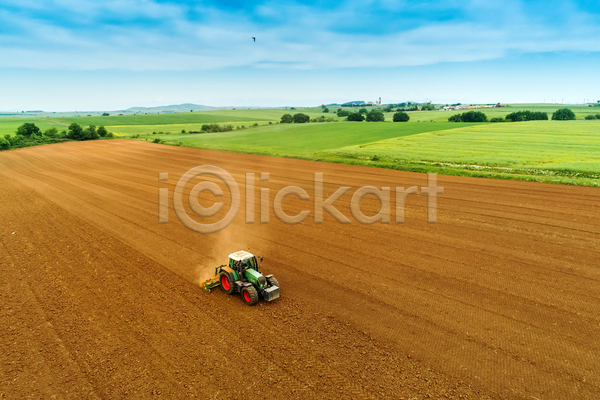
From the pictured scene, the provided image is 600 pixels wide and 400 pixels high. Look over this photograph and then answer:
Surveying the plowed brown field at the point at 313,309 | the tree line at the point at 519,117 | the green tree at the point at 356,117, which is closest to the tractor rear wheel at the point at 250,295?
the plowed brown field at the point at 313,309

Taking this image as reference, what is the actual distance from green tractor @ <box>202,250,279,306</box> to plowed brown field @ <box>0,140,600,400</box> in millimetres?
376

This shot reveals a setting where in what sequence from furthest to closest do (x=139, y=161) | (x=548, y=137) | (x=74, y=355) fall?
(x=548, y=137) < (x=139, y=161) < (x=74, y=355)

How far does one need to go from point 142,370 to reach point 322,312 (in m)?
5.11

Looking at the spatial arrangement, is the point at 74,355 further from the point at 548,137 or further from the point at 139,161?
the point at 548,137

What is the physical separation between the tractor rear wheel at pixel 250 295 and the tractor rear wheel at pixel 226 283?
53 centimetres

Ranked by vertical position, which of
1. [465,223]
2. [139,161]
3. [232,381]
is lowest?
[232,381]

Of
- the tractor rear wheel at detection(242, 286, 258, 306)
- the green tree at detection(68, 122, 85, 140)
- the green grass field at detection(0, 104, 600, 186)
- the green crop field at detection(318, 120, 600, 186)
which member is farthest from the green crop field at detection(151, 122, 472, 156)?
the tractor rear wheel at detection(242, 286, 258, 306)

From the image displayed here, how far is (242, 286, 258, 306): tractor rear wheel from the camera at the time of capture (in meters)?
9.98

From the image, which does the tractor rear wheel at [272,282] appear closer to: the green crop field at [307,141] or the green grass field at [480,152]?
the green grass field at [480,152]

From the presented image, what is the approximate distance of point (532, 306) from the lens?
32.5ft

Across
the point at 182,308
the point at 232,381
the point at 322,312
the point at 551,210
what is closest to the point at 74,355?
the point at 182,308

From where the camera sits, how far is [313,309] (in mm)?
9953

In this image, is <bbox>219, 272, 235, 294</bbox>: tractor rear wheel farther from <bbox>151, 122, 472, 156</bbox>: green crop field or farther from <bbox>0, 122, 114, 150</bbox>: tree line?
<bbox>0, 122, 114, 150</bbox>: tree line

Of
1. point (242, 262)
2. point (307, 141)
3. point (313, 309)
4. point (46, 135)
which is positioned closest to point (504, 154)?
point (307, 141)
